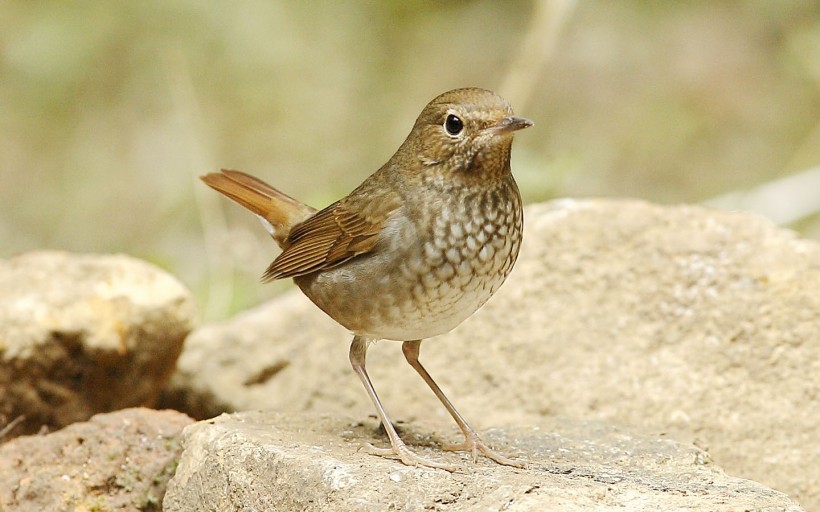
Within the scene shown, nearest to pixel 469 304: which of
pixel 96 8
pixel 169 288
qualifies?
pixel 169 288

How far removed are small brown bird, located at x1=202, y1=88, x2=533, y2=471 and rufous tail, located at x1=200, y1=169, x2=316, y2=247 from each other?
2.09 ft

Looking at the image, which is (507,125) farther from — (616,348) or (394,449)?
(616,348)

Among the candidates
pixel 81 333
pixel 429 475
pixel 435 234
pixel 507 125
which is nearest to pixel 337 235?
pixel 435 234

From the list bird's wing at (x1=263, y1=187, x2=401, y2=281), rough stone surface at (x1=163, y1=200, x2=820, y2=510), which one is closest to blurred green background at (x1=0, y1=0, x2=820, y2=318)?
rough stone surface at (x1=163, y1=200, x2=820, y2=510)

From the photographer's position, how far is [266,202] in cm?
480

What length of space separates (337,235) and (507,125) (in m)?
0.93

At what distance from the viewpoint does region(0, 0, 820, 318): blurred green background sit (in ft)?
30.9

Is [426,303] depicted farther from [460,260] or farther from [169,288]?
[169,288]

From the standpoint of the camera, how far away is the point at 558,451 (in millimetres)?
3998

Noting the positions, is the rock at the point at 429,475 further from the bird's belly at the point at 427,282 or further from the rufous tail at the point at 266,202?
the rufous tail at the point at 266,202

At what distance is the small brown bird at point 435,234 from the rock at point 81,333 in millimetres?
1176

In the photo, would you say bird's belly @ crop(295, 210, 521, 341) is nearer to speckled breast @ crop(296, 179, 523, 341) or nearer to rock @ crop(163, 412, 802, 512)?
speckled breast @ crop(296, 179, 523, 341)

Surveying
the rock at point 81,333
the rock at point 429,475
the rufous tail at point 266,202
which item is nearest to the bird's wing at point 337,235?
the rufous tail at point 266,202

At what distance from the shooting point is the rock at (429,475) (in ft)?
10.2
